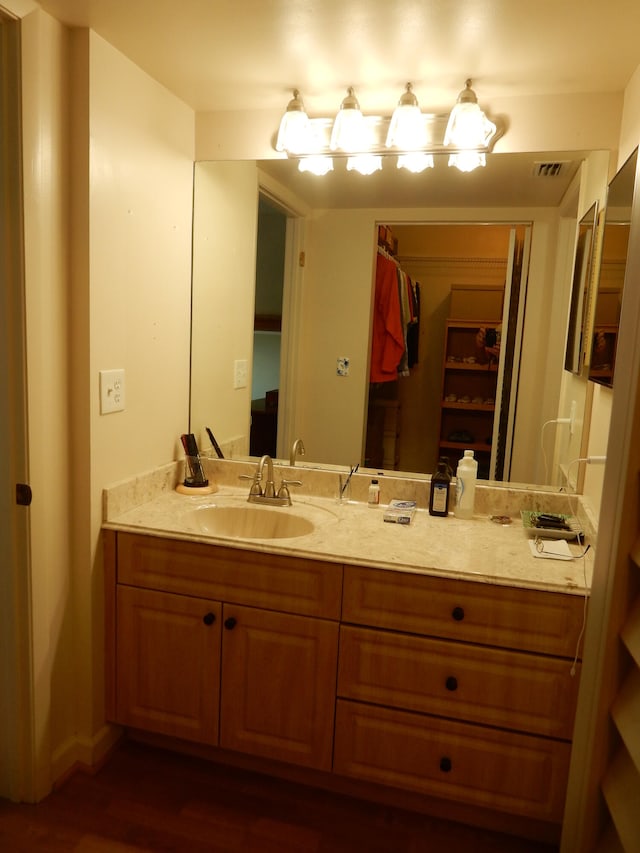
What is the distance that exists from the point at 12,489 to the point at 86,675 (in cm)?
64

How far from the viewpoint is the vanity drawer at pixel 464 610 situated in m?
1.48

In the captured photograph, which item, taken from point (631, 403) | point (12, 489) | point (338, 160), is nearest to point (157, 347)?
point (12, 489)

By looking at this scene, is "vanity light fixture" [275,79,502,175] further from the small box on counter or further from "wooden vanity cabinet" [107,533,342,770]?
"wooden vanity cabinet" [107,533,342,770]

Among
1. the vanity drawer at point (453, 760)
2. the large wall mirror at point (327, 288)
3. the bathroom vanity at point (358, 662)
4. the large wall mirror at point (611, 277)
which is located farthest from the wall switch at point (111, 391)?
the large wall mirror at point (611, 277)

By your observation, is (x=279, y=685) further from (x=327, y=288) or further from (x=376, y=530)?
(x=327, y=288)

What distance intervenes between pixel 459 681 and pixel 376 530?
482 mm

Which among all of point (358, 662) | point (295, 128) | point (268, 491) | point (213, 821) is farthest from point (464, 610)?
point (295, 128)

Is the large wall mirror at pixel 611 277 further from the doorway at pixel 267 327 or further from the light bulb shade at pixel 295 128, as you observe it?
the doorway at pixel 267 327

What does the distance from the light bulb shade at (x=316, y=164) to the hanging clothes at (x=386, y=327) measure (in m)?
0.35

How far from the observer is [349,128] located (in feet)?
6.17

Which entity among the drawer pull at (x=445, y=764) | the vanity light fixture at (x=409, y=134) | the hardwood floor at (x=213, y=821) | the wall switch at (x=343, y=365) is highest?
→ the vanity light fixture at (x=409, y=134)

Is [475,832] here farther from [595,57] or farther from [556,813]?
[595,57]

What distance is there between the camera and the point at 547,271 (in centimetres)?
199

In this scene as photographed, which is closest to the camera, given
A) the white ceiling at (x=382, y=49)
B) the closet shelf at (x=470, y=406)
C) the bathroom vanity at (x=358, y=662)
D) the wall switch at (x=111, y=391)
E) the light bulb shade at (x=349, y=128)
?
the white ceiling at (x=382, y=49)
